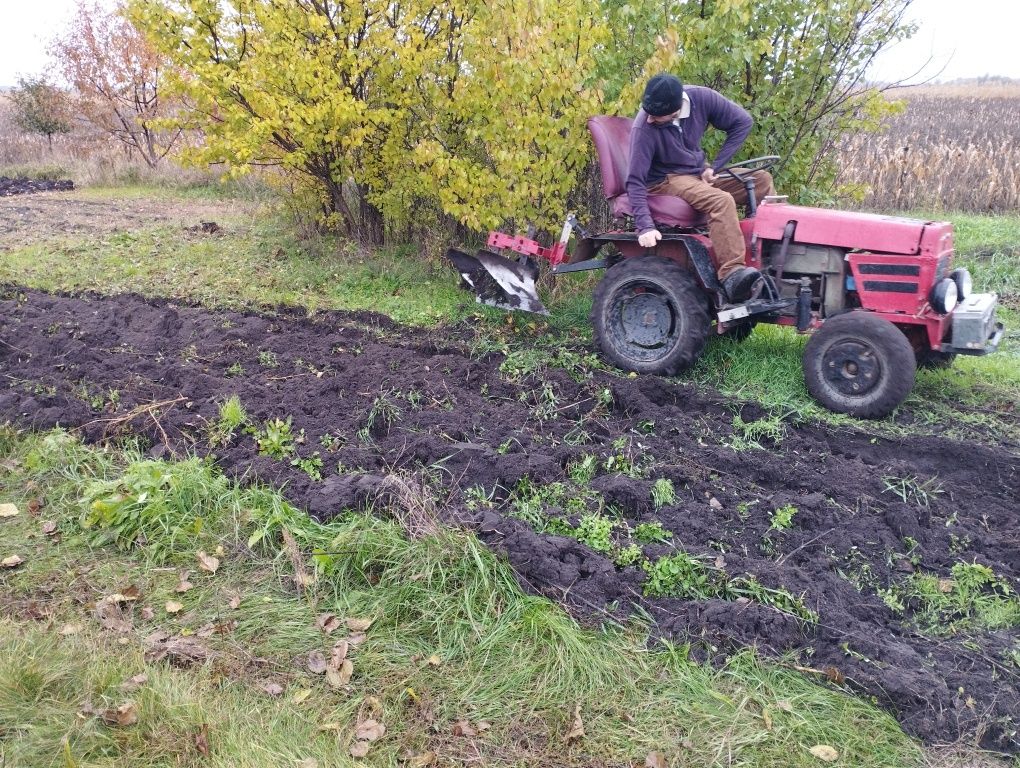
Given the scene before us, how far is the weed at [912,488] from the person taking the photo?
13.7 feet

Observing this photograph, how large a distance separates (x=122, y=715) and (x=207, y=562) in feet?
3.19

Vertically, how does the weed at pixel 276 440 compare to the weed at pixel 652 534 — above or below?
above

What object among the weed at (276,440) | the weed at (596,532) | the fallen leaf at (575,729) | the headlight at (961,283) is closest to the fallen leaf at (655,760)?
the fallen leaf at (575,729)

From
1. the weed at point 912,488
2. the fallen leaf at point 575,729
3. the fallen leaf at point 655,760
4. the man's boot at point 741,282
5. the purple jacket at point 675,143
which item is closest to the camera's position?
the fallen leaf at point 655,760

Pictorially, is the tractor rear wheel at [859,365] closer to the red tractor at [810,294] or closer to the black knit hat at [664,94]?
the red tractor at [810,294]

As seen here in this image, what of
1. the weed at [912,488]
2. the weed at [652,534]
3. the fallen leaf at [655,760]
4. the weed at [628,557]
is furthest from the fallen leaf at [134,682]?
the weed at [912,488]

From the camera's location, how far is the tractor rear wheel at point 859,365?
495 cm

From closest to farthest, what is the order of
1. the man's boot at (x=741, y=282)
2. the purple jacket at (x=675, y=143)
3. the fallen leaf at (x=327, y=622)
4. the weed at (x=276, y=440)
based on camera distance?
Result: the fallen leaf at (x=327, y=622)
the weed at (x=276, y=440)
the man's boot at (x=741, y=282)
the purple jacket at (x=675, y=143)

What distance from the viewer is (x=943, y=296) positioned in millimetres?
4938

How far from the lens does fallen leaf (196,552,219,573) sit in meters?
3.71

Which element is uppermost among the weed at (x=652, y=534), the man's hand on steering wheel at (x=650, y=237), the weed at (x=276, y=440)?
the man's hand on steering wheel at (x=650, y=237)

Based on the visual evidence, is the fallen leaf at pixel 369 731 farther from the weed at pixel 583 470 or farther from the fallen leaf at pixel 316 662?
the weed at pixel 583 470

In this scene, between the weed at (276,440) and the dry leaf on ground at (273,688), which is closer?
the dry leaf on ground at (273,688)

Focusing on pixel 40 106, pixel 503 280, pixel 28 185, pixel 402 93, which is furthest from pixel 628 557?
pixel 40 106
